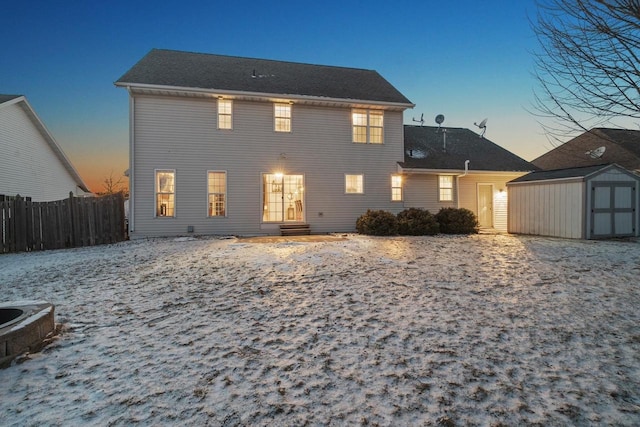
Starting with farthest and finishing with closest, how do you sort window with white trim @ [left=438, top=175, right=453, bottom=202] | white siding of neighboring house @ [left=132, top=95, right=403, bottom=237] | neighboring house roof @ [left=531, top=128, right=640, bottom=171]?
neighboring house roof @ [left=531, top=128, right=640, bottom=171]
window with white trim @ [left=438, top=175, right=453, bottom=202]
white siding of neighboring house @ [left=132, top=95, right=403, bottom=237]

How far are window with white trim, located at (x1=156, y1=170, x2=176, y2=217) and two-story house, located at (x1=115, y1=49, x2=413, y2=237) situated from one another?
0.13 ft

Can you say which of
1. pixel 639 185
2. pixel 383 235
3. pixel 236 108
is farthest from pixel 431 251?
pixel 639 185

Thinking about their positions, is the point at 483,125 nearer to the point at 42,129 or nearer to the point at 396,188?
the point at 396,188

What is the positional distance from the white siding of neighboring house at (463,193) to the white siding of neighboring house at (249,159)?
1050 mm

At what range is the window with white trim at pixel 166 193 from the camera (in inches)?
470

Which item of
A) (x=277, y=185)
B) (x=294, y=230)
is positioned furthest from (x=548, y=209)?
(x=277, y=185)

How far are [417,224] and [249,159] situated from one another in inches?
285

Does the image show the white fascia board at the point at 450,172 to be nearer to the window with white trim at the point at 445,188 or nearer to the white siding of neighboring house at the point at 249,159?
the window with white trim at the point at 445,188

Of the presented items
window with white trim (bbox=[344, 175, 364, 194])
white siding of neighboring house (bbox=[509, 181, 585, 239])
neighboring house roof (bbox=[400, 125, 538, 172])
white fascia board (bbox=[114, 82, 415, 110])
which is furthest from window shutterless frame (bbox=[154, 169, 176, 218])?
white siding of neighboring house (bbox=[509, 181, 585, 239])

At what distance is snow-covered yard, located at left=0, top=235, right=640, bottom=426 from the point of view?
2.14 m

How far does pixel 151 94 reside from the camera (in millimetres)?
11695

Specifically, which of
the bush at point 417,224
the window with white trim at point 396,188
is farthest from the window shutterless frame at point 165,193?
the window with white trim at point 396,188

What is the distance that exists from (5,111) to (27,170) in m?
2.99

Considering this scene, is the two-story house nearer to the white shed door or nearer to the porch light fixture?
the porch light fixture
